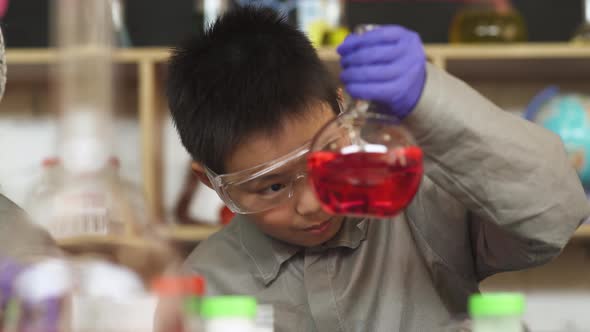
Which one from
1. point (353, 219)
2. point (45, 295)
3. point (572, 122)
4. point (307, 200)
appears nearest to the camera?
point (45, 295)

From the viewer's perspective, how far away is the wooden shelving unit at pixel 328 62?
2.42m

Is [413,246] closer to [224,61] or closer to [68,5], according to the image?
[224,61]

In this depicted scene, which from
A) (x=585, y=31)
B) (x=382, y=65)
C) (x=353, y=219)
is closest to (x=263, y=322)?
(x=382, y=65)

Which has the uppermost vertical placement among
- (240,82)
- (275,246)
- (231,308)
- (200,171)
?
(240,82)

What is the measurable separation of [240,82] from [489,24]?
1.49m

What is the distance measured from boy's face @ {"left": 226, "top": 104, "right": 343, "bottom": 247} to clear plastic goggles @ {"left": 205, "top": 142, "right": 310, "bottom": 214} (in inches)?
0.7

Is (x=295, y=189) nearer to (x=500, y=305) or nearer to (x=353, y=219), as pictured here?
(x=353, y=219)

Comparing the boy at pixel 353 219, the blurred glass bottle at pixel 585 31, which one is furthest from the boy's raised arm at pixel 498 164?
the blurred glass bottle at pixel 585 31

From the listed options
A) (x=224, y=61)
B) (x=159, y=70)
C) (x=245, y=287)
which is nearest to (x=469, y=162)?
(x=224, y=61)

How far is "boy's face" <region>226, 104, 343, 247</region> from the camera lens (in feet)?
3.86

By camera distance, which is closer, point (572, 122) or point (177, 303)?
point (177, 303)

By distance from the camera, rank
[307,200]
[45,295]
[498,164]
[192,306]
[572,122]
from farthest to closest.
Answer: [572,122] → [307,200] → [498,164] → [192,306] → [45,295]

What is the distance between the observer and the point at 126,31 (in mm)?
2766

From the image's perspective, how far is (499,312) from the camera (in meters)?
0.73
